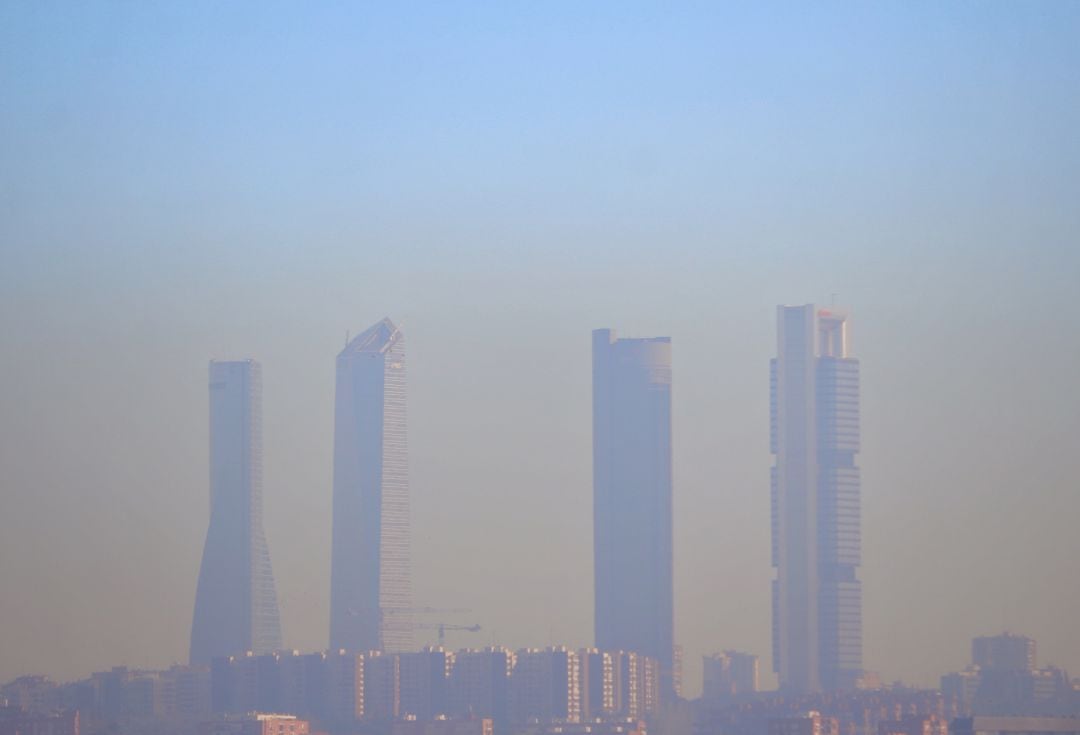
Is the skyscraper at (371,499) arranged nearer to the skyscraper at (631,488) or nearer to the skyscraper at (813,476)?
the skyscraper at (631,488)

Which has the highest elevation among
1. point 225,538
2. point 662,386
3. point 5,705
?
point 662,386

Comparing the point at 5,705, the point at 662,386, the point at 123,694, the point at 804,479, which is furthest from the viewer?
the point at 662,386

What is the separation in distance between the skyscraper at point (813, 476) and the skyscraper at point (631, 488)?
16.2 feet

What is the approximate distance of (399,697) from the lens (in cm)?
7356

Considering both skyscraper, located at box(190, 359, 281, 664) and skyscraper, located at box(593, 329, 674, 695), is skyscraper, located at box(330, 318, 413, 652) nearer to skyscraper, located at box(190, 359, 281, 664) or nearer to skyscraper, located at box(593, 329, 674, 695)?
skyscraper, located at box(190, 359, 281, 664)

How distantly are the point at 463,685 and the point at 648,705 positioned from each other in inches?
220

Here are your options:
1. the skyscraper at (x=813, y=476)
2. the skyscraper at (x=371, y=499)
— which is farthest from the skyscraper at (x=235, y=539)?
the skyscraper at (x=813, y=476)

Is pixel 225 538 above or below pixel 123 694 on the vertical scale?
above

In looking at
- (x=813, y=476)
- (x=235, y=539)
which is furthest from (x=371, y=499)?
(x=813, y=476)

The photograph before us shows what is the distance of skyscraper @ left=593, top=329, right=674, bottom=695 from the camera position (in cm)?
9444

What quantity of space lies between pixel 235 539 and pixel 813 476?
894 inches

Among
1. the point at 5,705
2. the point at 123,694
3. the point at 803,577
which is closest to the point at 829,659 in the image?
the point at 803,577

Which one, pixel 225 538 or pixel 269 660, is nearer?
pixel 269 660

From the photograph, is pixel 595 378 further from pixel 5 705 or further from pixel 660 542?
pixel 5 705
